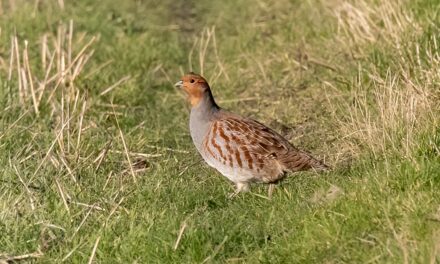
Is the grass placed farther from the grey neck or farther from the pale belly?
the grey neck

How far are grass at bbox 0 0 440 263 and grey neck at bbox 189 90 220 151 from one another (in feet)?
0.92

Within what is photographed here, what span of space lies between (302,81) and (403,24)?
103 cm

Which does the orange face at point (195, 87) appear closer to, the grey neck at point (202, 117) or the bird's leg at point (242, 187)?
the grey neck at point (202, 117)

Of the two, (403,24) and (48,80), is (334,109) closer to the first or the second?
(403,24)

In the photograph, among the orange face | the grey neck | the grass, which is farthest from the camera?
the orange face

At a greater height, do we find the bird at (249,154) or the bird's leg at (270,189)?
the bird at (249,154)

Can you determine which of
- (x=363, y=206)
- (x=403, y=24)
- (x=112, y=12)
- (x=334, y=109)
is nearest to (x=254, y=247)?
(x=363, y=206)

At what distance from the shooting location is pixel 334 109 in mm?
8336

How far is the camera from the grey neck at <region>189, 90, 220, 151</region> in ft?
24.2

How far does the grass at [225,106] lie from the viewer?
590cm

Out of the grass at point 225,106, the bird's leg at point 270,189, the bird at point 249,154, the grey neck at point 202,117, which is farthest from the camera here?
the grey neck at point 202,117

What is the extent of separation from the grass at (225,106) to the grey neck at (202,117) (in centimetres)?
28

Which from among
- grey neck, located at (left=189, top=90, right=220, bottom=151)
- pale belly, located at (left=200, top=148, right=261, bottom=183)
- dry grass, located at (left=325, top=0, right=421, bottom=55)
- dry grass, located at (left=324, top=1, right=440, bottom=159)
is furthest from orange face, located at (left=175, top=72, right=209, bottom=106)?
dry grass, located at (left=325, top=0, right=421, bottom=55)

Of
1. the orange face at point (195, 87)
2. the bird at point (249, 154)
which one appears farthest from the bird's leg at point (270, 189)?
the orange face at point (195, 87)
